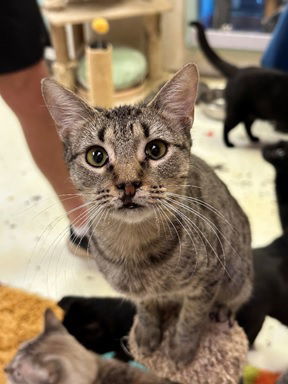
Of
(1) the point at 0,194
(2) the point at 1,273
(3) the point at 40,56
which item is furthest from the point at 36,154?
(1) the point at 0,194

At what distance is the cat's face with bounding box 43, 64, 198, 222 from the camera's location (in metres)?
0.83

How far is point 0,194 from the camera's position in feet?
6.49

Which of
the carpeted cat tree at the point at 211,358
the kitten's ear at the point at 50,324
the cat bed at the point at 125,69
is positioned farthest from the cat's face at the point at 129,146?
the cat bed at the point at 125,69

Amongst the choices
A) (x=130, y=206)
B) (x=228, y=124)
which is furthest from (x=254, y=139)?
(x=130, y=206)

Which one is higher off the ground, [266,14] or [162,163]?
[162,163]

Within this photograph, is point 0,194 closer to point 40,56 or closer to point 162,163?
point 40,56

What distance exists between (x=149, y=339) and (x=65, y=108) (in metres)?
0.63

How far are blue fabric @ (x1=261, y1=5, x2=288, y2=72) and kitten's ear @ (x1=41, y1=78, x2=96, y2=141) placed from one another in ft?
5.33

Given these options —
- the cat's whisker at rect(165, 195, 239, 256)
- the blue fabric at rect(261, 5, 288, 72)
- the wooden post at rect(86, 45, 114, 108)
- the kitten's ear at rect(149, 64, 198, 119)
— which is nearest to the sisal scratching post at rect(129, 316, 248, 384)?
the cat's whisker at rect(165, 195, 239, 256)

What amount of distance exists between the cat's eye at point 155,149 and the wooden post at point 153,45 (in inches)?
79.4

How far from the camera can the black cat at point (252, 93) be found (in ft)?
6.98

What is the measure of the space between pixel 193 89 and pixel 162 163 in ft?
0.53

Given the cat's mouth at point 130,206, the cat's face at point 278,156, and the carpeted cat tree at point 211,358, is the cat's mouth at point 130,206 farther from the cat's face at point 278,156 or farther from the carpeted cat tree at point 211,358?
the cat's face at point 278,156

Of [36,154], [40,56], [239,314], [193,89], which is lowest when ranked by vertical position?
[239,314]
